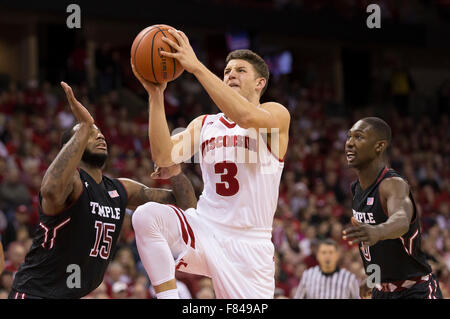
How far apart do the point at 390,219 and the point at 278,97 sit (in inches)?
551

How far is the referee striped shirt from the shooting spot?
8.55 meters

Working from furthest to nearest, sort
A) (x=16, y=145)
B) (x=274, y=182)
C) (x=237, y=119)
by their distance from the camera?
1. (x=16, y=145)
2. (x=274, y=182)
3. (x=237, y=119)

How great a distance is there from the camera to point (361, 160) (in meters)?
5.09

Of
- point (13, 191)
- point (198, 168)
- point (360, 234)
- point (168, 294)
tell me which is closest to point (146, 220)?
point (168, 294)

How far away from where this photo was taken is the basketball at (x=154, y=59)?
455 cm

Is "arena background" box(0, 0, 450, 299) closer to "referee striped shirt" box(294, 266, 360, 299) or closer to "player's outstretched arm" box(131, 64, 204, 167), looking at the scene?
"referee striped shirt" box(294, 266, 360, 299)

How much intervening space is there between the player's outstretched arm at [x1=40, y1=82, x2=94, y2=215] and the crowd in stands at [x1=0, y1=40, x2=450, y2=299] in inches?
133

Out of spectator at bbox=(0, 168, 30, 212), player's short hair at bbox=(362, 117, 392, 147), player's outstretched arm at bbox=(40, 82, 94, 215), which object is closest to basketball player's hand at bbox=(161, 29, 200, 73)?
player's outstretched arm at bbox=(40, 82, 94, 215)

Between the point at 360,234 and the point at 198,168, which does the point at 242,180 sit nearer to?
the point at 360,234

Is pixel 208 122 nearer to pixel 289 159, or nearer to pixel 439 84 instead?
pixel 289 159

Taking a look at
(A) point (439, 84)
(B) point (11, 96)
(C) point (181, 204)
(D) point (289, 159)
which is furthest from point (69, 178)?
(A) point (439, 84)

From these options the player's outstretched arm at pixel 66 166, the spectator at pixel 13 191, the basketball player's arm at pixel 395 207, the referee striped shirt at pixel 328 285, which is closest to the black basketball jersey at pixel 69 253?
the player's outstretched arm at pixel 66 166

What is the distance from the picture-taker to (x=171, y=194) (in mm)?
5531

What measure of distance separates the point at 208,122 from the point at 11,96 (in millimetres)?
9125
